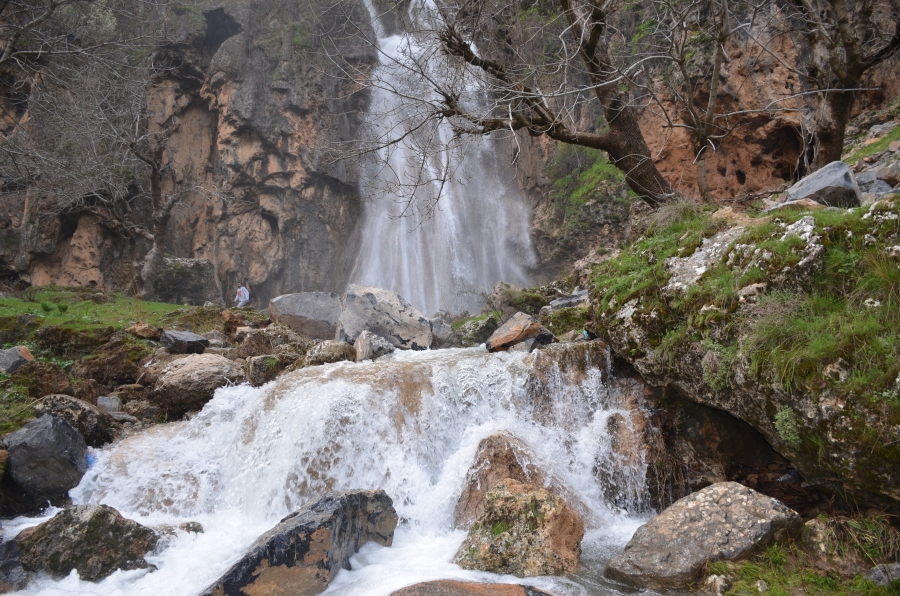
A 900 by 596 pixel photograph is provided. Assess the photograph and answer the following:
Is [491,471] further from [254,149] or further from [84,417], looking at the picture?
[254,149]

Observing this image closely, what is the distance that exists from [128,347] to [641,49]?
1519 cm

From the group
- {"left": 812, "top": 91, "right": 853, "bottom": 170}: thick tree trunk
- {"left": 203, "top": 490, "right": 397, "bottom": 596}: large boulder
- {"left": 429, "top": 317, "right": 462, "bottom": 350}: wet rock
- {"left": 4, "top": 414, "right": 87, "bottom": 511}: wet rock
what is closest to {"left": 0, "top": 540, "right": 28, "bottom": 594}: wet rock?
{"left": 4, "top": 414, "right": 87, "bottom": 511}: wet rock

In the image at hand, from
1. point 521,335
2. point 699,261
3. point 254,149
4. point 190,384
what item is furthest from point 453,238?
point 699,261

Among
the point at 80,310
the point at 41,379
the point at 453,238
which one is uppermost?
the point at 453,238

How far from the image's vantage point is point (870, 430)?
3715 millimetres

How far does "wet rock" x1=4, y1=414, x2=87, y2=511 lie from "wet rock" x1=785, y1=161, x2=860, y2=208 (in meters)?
8.71

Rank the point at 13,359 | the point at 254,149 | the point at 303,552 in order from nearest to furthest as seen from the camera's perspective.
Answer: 1. the point at 303,552
2. the point at 13,359
3. the point at 254,149

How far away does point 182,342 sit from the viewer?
33.3 feet

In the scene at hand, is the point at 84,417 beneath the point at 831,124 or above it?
beneath

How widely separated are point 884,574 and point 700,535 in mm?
1147

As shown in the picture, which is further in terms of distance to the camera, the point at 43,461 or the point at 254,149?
the point at 254,149

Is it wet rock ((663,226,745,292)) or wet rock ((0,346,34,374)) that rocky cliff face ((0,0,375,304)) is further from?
wet rock ((663,226,745,292))

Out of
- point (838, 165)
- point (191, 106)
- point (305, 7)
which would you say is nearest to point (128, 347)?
point (838, 165)

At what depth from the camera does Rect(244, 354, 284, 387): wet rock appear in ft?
29.2
